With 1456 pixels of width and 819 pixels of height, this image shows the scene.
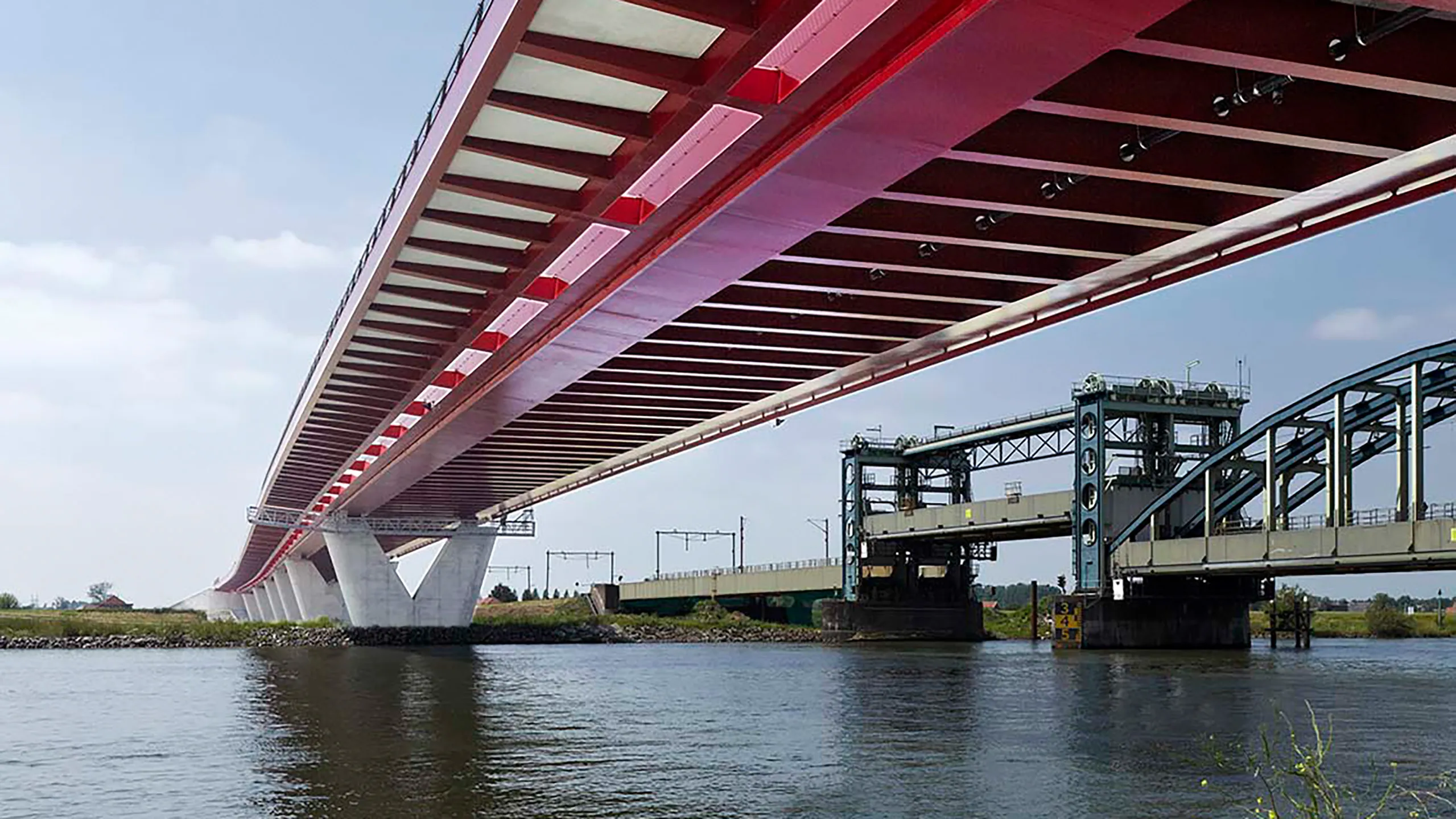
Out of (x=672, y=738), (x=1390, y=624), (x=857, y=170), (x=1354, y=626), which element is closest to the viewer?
(x=857, y=170)

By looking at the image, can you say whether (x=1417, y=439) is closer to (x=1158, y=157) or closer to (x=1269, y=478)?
(x=1269, y=478)

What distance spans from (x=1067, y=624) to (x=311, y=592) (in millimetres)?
62555

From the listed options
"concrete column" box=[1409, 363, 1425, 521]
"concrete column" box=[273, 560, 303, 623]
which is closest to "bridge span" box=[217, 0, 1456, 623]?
"concrete column" box=[1409, 363, 1425, 521]

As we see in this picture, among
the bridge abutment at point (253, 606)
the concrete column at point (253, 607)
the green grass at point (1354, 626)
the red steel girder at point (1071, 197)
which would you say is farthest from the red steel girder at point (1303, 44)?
the concrete column at point (253, 607)

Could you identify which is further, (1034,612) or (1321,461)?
(1034,612)

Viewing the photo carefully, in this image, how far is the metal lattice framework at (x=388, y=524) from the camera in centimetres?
7881

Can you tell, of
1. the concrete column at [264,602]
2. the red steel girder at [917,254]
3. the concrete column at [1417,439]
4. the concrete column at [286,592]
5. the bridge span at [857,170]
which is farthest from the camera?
the concrete column at [264,602]

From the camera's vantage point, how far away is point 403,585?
8131 centimetres

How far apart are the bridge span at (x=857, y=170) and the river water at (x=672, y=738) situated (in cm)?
817

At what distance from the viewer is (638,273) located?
24625 mm

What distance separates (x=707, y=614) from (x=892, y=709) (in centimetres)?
10134

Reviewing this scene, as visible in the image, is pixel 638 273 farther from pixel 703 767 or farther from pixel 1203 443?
pixel 1203 443

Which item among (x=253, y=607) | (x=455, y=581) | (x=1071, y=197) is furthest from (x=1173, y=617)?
(x=253, y=607)

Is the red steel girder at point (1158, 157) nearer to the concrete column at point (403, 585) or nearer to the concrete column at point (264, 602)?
the concrete column at point (403, 585)
